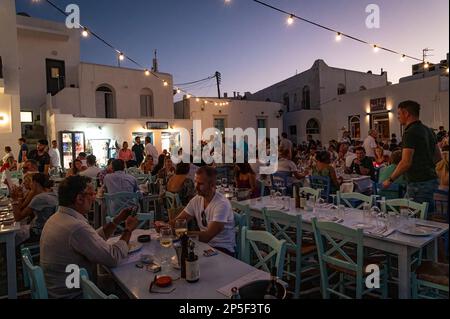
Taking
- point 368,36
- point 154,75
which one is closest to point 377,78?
point 154,75

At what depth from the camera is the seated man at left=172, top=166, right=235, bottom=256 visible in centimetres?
299

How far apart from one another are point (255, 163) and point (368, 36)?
211 inches

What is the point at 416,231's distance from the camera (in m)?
2.86

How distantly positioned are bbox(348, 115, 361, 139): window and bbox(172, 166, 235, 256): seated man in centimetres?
1692

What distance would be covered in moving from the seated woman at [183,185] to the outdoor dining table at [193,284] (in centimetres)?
271

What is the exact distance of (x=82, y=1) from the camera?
22.8 ft

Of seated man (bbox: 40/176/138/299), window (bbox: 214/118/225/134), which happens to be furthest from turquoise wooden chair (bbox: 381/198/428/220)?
window (bbox: 214/118/225/134)

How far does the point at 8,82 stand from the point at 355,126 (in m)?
17.0

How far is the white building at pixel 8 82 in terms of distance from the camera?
39.7 ft

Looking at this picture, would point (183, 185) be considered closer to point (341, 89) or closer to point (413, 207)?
point (413, 207)

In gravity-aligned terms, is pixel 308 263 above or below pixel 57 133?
below

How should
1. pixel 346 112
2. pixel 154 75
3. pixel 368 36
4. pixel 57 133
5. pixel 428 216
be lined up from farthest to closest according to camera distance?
pixel 346 112
pixel 154 75
pixel 57 133
pixel 368 36
pixel 428 216

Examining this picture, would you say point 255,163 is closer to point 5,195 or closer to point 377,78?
point 5,195
